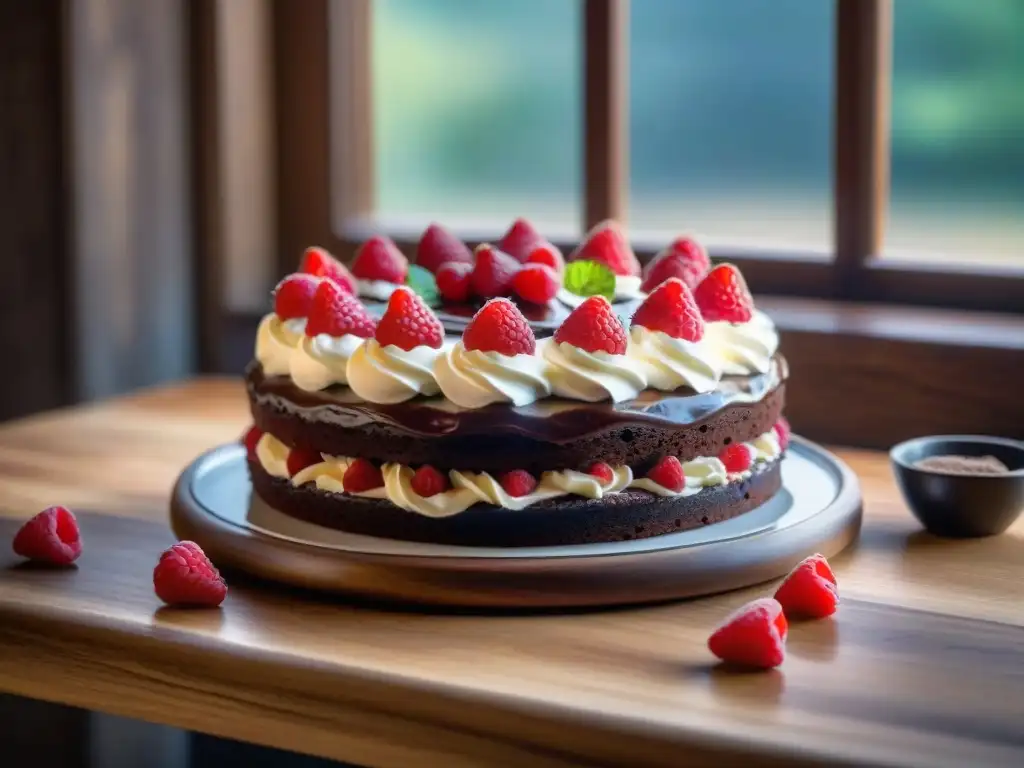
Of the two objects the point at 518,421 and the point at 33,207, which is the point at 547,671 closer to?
the point at 518,421

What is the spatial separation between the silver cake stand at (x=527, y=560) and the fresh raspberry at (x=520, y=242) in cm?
42

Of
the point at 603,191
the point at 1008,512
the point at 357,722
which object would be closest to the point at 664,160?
the point at 603,191

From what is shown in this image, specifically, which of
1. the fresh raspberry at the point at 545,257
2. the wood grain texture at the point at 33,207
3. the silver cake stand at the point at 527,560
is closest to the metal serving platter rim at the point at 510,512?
the silver cake stand at the point at 527,560

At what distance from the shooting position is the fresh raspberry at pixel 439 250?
5.99ft

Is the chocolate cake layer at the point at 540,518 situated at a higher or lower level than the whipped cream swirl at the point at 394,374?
lower

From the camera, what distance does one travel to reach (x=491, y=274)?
1650 millimetres

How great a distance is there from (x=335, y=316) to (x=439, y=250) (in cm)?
34

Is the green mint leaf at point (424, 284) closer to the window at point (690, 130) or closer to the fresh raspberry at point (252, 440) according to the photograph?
the fresh raspberry at point (252, 440)

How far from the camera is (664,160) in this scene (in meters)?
2.34

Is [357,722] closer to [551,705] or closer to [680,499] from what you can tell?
[551,705]

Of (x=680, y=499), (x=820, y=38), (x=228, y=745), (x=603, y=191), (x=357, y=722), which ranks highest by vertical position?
(x=820, y=38)

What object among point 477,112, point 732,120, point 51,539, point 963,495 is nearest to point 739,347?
point 963,495

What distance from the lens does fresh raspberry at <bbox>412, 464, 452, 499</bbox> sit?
1.43 meters

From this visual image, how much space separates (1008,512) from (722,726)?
564 mm
